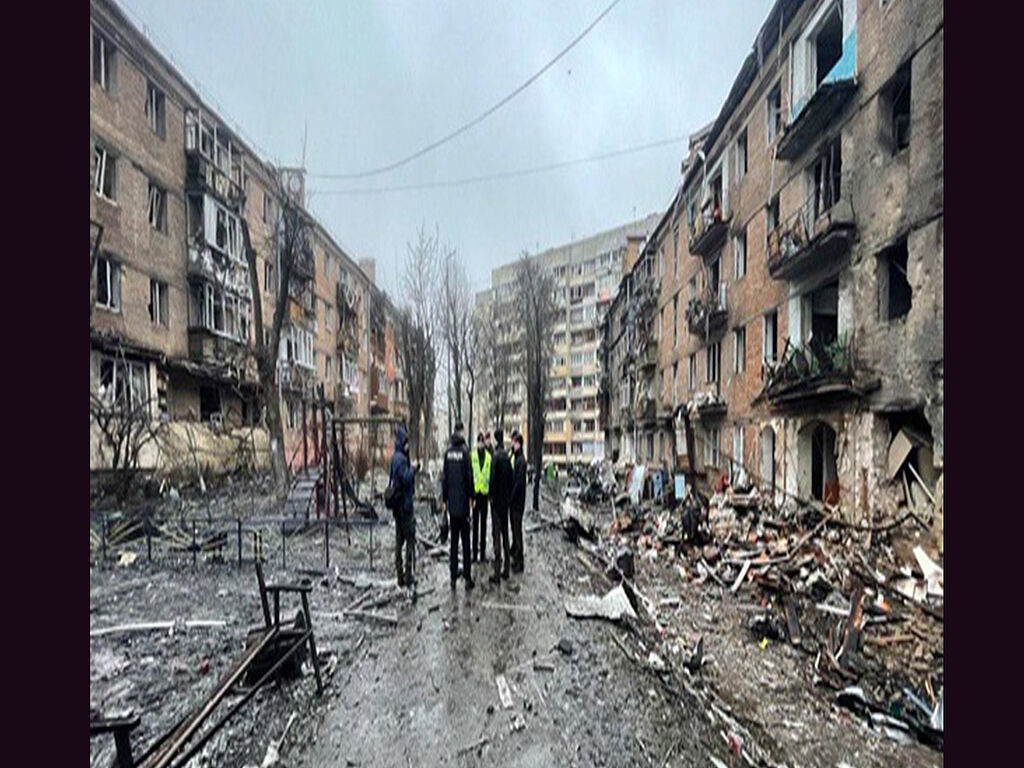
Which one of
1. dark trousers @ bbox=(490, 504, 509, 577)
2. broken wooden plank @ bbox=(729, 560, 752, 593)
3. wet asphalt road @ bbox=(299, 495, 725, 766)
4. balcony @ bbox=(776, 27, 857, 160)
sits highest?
balcony @ bbox=(776, 27, 857, 160)

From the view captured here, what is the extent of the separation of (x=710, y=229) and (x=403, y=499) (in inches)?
572

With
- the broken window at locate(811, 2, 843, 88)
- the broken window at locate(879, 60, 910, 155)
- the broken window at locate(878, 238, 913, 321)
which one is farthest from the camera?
the broken window at locate(811, 2, 843, 88)

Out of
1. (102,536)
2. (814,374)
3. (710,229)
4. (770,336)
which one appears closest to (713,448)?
(770,336)

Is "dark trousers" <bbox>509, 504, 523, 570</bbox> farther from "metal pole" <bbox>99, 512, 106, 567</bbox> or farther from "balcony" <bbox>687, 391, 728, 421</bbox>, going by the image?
"balcony" <bbox>687, 391, 728, 421</bbox>

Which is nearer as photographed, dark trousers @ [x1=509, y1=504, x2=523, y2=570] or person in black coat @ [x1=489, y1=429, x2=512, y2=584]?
person in black coat @ [x1=489, y1=429, x2=512, y2=584]

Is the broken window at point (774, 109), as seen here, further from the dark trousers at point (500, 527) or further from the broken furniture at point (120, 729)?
the broken furniture at point (120, 729)

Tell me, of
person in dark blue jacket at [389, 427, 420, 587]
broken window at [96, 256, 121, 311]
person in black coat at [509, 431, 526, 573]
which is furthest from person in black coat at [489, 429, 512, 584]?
broken window at [96, 256, 121, 311]

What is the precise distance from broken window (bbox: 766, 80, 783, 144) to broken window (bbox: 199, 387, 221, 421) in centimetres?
1532

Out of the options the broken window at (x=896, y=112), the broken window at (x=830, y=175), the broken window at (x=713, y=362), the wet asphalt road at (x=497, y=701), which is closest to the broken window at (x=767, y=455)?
the broken window at (x=713, y=362)

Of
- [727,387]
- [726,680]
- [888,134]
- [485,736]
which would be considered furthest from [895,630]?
[727,387]

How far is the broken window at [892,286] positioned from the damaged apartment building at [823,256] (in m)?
0.03

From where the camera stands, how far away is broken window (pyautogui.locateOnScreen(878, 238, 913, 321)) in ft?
30.2

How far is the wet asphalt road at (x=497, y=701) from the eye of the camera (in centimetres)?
333

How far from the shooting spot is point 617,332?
120 feet
